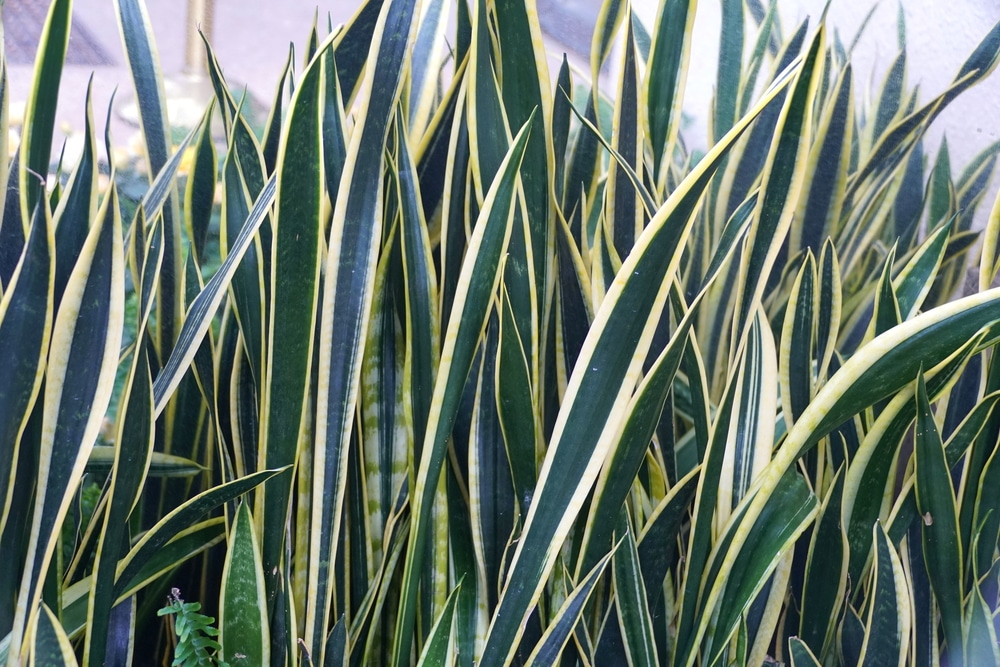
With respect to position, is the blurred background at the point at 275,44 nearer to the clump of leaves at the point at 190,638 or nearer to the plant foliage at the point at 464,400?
the plant foliage at the point at 464,400

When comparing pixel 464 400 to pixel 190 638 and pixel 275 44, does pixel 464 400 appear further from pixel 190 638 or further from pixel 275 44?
pixel 275 44

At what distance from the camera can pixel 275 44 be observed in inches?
35.5

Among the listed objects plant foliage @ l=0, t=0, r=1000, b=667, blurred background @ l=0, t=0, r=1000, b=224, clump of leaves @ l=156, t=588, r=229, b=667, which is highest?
blurred background @ l=0, t=0, r=1000, b=224

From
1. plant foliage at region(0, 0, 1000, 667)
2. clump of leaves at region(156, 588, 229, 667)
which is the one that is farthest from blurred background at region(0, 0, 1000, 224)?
clump of leaves at region(156, 588, 229, 667)

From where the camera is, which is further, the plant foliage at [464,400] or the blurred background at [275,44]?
the blurred background at [275,44]

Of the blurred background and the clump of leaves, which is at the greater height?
the blurred background

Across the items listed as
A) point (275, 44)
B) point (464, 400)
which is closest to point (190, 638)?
point (464, 400)

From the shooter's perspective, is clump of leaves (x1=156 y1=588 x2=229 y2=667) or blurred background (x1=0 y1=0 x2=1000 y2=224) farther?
blurred background (x1=0 y1=0 x2=1000 y2=224)

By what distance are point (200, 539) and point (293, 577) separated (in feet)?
0.23

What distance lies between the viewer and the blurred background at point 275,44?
778 mm

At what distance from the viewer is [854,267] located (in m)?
0.78

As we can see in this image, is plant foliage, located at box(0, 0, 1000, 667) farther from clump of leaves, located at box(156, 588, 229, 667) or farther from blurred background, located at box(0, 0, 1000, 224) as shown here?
blurred background, located at box(0, 0, 1000, 224)

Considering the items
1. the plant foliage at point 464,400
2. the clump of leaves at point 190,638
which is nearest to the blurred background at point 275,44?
the plant foliage at point 464,400

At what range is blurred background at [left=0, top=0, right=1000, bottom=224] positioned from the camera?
78 centimetres
